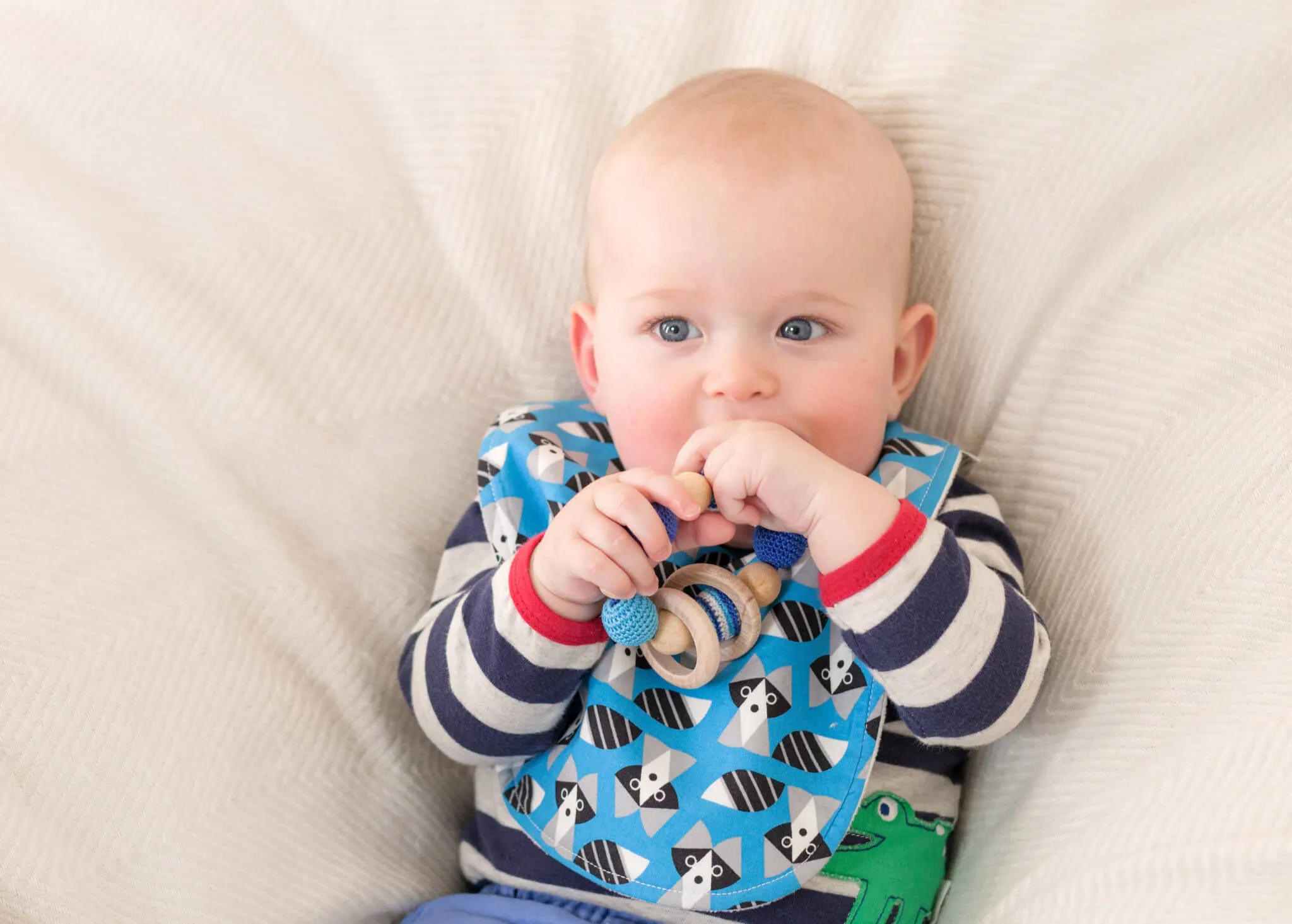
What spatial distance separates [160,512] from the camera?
1.07m

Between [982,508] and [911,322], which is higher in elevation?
[911,322]

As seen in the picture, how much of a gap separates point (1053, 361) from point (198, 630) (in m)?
0.82

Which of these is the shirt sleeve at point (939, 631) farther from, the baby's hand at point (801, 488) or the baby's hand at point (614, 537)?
the baby's hand at point (614, 537)

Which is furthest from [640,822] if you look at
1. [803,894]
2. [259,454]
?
[259,454]

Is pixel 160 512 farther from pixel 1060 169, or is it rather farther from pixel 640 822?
pixel 1060 169

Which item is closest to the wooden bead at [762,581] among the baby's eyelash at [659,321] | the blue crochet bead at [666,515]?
the blue crochet bead at [666,515]

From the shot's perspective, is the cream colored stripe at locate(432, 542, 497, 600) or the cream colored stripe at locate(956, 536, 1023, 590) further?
the cream colored stripe at locate(432, 542, 497, 600)

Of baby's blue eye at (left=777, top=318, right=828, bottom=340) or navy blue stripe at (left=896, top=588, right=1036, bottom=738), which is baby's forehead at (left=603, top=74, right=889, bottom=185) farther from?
navy blue stripe at (left=896, top=588, right=1036, bottom=738)

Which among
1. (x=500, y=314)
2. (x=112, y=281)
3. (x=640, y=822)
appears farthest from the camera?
(x=500, y=314)

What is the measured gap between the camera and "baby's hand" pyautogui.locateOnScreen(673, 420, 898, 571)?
0.93 m

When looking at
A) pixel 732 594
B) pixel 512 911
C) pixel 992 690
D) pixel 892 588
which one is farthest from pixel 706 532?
pixel 512 911

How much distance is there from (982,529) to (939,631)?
18 cm

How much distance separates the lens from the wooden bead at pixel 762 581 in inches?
40.1

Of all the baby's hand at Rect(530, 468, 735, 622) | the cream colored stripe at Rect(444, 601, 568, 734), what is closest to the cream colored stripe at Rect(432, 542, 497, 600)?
the cream colored stripe at Rect(444, 601, 568, 734)
